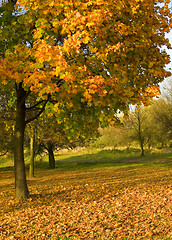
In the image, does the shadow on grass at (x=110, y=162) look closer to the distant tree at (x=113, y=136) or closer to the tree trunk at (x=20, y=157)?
the distant tree at (x=113, y=136)

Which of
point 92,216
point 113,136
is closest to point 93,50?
point 92,216

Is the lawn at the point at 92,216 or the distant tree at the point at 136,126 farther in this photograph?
the distant tree at the point at 136,126

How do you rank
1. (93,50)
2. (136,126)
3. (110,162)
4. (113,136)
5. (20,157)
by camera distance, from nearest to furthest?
(93,50)
(20,157)
(110,162)
(136,126)
(113,136)

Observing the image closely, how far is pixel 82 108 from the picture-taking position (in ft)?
35.1

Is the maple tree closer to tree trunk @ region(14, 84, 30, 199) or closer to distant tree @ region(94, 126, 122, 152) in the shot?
tree trunk @ region(14, 84, 30, 199)

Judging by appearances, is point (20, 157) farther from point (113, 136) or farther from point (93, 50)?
point (113, 136)

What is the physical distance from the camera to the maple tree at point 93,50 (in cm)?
715

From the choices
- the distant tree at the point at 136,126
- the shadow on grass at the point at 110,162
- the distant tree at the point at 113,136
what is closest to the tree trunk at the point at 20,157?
the shadow on grass at the point at 110,162

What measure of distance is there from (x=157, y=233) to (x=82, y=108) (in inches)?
237

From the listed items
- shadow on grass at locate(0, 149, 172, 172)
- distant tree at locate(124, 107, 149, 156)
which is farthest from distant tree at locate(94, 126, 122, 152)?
shadow on grass at locate(0, 149, 172, 172)

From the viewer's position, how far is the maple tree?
7.15m

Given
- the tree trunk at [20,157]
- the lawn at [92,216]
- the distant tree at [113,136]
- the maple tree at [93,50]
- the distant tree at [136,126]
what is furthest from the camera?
the distant tree at [113,136]

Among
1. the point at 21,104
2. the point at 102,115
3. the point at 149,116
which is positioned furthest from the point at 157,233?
the point at 149,116

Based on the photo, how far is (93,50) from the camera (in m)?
7.45
